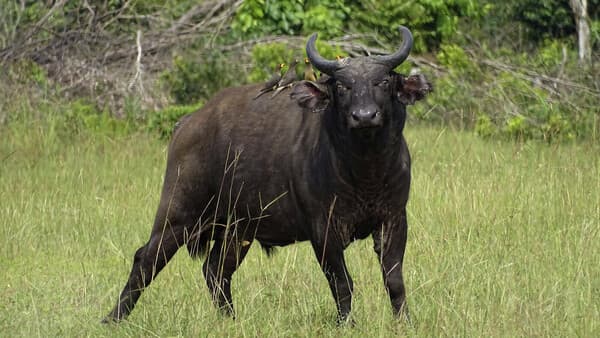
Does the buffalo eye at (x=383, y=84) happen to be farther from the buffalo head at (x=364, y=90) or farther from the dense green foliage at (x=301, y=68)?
the dense green foliage at (x=301, y=68)

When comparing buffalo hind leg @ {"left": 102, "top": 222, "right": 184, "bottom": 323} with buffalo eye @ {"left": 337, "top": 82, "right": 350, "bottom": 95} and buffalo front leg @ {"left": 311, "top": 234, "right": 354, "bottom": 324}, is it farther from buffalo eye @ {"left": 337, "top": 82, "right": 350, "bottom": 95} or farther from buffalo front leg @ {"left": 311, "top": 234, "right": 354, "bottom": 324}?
buffalo eye @ {"left": 337, "top": 82, "right": 350, "bottom": 95}

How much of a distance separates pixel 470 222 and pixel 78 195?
3.65 m

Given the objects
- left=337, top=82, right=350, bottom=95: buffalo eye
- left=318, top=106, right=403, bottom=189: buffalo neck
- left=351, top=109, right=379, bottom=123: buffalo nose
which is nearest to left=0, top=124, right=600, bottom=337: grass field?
left=318, top=106, right=403, bottom=189: buffalo neck

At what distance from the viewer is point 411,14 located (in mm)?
15250

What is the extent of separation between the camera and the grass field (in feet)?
19.7

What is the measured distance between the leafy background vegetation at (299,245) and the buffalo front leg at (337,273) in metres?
0.11

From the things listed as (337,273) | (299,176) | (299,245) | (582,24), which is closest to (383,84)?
(299,176)

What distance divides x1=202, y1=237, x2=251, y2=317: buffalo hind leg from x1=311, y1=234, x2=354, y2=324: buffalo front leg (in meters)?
0.94

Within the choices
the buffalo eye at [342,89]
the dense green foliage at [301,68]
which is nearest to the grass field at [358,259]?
the buffalo eye at [342,89]

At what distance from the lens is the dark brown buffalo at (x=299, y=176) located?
604cm

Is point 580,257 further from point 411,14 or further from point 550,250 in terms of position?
point 411,14

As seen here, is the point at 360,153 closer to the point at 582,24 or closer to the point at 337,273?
the point at 337,273

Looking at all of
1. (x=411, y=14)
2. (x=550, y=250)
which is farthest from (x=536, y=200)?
(x=411, y=14)

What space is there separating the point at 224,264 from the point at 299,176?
1167 millimetres
